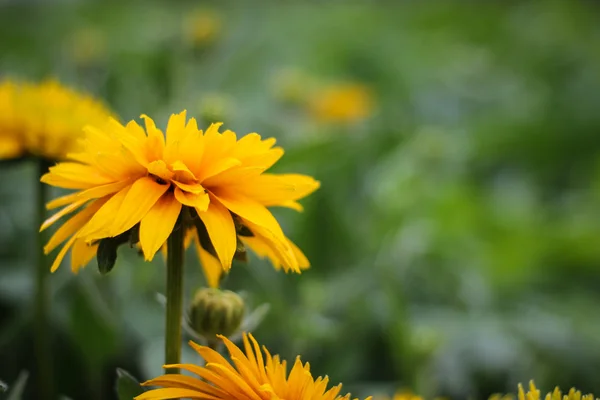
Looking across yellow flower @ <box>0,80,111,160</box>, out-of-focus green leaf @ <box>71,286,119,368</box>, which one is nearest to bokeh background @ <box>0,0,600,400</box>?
out-of-focus green leaf @ <box>71,286,119,368</box>

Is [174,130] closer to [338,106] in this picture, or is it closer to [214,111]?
[214,111]

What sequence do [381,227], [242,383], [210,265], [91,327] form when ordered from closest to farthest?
[242,383] < [210,265] < [91,327] < [381,227]

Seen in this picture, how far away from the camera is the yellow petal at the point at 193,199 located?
31 cm

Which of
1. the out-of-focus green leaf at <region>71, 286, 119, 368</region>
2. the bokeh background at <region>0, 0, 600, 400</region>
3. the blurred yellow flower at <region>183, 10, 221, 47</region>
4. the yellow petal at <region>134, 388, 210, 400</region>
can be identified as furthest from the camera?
the blurred yellow flower at <region>183, 10, 221, 47</region>

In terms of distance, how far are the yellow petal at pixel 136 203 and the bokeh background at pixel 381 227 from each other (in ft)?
0.59

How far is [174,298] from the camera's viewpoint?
35cm

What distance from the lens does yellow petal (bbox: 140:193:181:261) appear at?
303 millimetres

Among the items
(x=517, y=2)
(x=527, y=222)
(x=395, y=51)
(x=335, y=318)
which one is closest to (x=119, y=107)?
(x=335, y=318)

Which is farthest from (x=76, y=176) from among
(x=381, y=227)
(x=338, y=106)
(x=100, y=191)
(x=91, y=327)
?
(x=338, y=106)

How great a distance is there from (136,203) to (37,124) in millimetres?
206

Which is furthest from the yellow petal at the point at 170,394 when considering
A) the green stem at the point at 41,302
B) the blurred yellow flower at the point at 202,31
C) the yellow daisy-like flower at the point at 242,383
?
the blurred yellow flower at the point at 202,31

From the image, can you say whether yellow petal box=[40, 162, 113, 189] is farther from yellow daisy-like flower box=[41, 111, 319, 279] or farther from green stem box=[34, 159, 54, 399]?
green stem box=[34, 159, 54, 399]

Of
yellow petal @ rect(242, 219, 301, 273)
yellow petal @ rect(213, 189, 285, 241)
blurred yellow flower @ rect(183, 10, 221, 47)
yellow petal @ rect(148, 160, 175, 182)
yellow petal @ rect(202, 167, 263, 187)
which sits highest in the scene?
blurred yellow flower @ rect(183, 10, 221, 47)

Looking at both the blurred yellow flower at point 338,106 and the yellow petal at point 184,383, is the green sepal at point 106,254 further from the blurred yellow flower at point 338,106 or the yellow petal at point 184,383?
the blurred yellow flower at point 338,106
